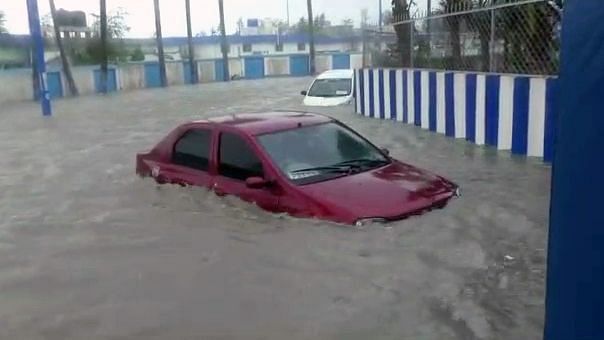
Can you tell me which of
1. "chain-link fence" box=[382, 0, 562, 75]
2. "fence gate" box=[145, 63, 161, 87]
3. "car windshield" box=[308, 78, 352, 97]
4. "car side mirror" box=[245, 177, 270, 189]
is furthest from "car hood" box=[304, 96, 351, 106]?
"fence gate" box=[145, 63, 161, 87]

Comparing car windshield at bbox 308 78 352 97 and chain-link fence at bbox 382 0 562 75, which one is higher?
chain-link fence at bbox 382 0 562 75

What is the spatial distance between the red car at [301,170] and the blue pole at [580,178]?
11.8ft

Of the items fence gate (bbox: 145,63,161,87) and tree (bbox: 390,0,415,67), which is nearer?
tree (bbox: 390,0,415,67)

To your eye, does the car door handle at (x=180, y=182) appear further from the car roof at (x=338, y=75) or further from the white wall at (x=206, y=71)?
the white wall at (x=206, y=71)

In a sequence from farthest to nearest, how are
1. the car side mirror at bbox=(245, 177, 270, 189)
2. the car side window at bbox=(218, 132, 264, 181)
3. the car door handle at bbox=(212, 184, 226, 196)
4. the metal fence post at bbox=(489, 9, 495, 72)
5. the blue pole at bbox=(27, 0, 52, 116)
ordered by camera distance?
the blue pole at bbox=(27, 0, 52, 116)
the metal fence post at bbox=(489, 9, 495, 72)
the car door handle at bbox=(212, 184, 226, 196)
the car side window at bbox=(218, 132, 264, 181)
the car side mirror at bbox=(245, 177, 270, 189)

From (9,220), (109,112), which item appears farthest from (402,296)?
(109,112)

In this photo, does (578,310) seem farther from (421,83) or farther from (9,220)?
(421,83)

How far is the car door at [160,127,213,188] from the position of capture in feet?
22.6

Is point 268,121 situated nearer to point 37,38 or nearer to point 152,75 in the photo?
point 37,38

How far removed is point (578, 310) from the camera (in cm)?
190

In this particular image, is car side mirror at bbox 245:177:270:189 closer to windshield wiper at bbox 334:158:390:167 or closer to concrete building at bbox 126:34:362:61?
windshield wiper at bbox 334:158:390:167

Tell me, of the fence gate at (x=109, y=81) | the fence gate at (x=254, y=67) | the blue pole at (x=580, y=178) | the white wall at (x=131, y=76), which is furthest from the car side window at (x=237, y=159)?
the fence gate at (x=254, y=67)

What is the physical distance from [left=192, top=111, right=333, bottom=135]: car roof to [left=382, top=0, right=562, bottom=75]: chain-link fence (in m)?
3.83

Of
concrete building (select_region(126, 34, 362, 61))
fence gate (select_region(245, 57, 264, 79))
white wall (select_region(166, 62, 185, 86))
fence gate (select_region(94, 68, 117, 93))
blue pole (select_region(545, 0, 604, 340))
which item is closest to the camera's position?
blue pole (select_region(545, 0, 604, 340))
